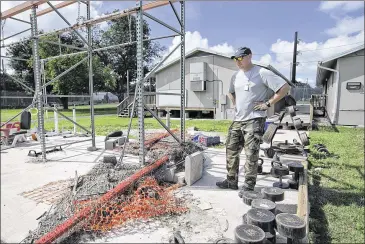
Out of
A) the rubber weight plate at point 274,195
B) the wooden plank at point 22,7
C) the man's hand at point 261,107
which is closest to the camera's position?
the rubber weight plate at point 274,195

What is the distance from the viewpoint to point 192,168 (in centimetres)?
312

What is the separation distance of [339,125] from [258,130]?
805 centimetres

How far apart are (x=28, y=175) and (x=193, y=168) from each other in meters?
2.53

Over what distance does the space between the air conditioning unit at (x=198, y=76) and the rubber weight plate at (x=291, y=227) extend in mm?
12324

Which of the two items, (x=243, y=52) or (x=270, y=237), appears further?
(x=243, y=52)

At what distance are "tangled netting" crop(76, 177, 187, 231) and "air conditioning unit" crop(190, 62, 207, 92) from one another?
1159 cm

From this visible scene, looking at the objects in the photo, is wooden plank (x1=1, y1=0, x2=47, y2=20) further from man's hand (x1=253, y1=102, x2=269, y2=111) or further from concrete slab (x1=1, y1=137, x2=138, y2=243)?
man's hand (x1=253, y1=102, x2=269, y2=111)

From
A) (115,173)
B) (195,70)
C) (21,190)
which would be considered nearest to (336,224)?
(115,173)

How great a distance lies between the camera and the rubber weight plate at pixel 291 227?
171 centimetres

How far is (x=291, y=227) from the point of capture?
1714mm

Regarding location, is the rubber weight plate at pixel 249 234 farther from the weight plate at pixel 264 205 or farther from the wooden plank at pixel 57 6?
the wooden plank at pixel 57 6

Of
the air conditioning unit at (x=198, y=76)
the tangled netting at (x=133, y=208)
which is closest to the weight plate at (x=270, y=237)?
the tangled netting at (x=133, y=208)

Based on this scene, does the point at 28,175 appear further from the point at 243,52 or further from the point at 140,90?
the point at 243,52

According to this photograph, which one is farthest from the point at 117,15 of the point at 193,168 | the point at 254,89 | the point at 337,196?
the point at 337,196
